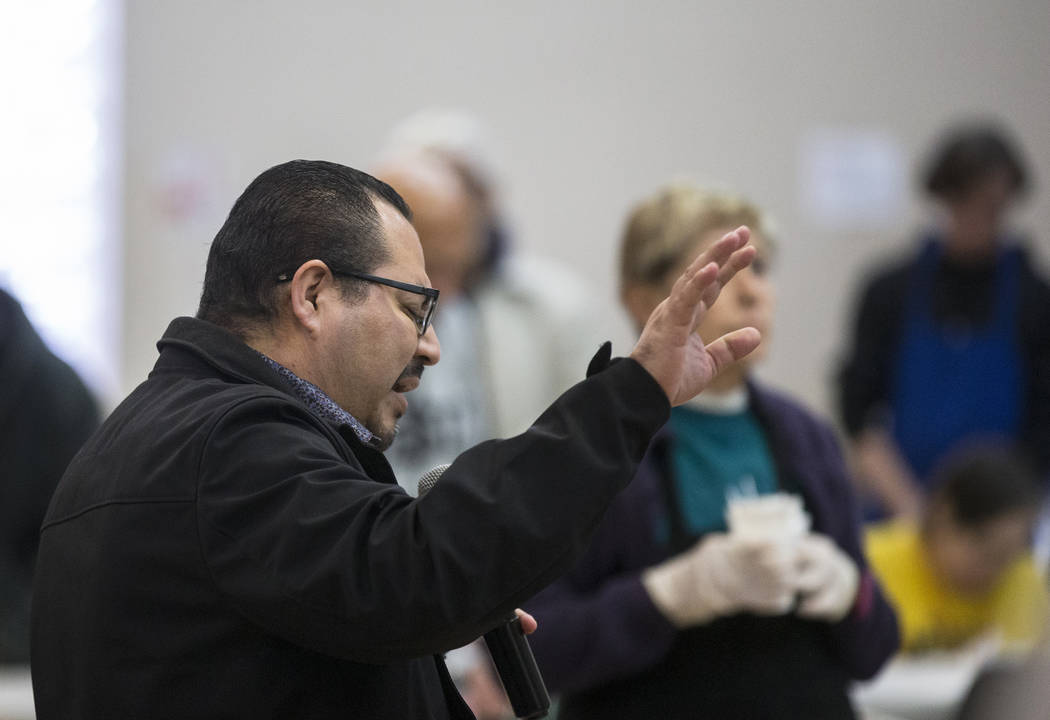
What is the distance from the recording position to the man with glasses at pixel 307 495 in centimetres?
111

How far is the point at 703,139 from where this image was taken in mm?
5125

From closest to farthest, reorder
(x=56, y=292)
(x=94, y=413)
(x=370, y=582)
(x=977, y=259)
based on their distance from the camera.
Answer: (x=370, y=582) → (x=94, y=413) → (x=977, y=259) → (x=56, y=292)

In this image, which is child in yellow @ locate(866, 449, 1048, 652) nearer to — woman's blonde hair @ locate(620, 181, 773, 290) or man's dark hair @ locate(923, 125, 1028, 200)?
man's dark hair @ locate(923, 125, 1028, 200)

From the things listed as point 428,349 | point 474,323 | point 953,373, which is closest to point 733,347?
point 428,349

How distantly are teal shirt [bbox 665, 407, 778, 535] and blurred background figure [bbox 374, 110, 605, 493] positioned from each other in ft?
3.33

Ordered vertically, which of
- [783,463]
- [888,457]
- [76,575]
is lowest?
[888,457]

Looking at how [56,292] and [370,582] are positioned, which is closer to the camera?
[370,582]

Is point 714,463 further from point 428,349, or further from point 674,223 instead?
point 428,349

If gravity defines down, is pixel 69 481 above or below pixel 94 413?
above

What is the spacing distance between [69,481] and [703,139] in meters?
4.07

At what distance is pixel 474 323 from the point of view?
3221mm

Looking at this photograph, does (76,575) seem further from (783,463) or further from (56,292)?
(56,292)

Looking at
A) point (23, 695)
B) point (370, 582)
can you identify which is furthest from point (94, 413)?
point (370, 582)

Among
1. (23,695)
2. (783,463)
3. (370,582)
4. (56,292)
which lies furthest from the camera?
(56,292)
